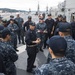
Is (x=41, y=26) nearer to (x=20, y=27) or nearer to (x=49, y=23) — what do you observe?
(x=49, y=23)

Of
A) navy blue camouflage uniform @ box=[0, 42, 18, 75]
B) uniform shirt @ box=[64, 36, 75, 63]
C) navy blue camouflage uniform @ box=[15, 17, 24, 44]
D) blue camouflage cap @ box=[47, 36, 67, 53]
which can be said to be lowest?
navy blue camouflage uniform @ box=[15, 17, 24, 44]

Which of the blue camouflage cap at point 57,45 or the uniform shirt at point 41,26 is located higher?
the blue camouflage cap at point 57,45

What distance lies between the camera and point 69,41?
3.79 m

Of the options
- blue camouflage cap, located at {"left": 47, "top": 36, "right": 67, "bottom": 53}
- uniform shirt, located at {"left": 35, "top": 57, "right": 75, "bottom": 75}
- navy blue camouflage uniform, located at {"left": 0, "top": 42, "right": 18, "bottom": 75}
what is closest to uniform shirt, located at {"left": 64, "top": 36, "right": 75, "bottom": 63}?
blue camouflage cap, located at {"left": 47, "top": 36, "right": 67, "bottom": 53}

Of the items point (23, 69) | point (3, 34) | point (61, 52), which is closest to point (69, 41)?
point (61, 52)

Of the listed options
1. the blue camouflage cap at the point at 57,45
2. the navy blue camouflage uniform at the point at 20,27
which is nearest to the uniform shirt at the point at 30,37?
the blue camouflage cap at the point at 57,45

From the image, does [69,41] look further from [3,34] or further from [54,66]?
[3,34]

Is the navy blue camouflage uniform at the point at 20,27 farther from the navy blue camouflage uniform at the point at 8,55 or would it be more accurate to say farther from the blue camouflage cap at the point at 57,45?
the blue camouflage cap at the point at 57,45

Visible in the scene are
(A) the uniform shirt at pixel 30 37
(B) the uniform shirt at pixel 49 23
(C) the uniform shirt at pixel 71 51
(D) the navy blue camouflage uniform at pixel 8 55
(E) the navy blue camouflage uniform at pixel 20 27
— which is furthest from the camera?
(E) the navy blue camouflage uniform at pixel 20 27

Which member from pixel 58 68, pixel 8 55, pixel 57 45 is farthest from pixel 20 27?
pixel 58 68

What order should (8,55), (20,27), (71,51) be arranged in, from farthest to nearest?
(20,27) < (8,55) < (71,51)

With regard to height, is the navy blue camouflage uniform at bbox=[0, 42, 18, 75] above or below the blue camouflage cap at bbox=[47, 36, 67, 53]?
below

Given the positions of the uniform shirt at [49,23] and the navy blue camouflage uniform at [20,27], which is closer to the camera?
the uniform shirt at [49,23]

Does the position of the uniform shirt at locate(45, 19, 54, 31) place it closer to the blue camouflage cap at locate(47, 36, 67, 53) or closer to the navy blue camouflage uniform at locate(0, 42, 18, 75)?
the navy blue camouflage uniform at locate(0, 42, 18, 75)
